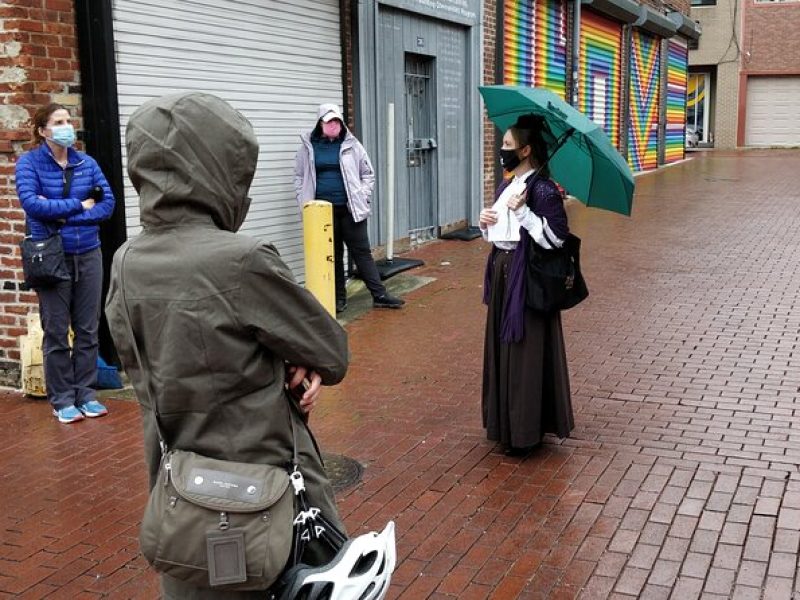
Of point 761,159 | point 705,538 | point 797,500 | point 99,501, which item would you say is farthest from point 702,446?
point 761,159

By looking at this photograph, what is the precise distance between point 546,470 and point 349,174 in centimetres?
434

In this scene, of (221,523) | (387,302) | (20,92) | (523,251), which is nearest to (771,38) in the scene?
(387,302)

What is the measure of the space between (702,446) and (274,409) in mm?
3745

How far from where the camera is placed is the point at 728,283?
10.3m

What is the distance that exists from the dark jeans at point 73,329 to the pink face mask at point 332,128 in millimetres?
3067

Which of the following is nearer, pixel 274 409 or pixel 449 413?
pixel 274 409

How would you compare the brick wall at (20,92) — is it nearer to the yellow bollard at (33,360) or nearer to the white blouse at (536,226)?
the yellow bollard at (33,360)

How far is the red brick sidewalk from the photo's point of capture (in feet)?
13.4

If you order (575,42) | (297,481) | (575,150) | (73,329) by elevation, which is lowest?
(73,329)

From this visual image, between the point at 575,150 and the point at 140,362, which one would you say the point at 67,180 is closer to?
the point at 575,150

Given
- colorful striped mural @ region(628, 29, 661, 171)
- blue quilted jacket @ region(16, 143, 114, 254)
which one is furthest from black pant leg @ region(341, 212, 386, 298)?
colorful striped mural @ region(628, 29, 661, 171)

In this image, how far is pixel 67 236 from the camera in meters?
6.02

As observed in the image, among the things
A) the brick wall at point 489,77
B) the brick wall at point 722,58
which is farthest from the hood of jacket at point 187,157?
the brick wall at point 722,58

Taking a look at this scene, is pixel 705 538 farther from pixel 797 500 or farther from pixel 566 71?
pixel 566 71
